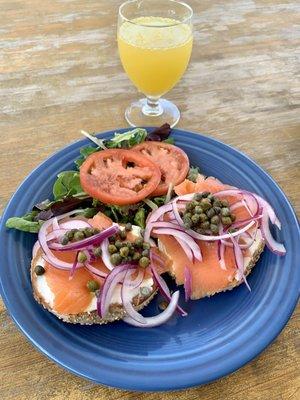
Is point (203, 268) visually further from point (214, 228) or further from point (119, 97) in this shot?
point (119, 97)

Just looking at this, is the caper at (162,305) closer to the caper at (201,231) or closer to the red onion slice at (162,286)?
the red onion slice at (162,286)

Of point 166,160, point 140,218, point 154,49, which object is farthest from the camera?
point 154,49

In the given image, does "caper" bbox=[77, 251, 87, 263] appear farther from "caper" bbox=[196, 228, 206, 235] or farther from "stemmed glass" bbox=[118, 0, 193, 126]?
"stemmed glass" bbox=[118, 0, 193, 126]

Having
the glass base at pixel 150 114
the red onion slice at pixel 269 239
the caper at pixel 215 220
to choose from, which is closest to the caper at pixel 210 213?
the caper at pixel 215 220

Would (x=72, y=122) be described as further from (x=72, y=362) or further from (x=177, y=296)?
(x=72, y=362)

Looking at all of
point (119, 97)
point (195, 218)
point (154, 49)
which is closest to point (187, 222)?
point (195, 218)

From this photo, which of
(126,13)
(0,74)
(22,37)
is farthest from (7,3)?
(126,13)

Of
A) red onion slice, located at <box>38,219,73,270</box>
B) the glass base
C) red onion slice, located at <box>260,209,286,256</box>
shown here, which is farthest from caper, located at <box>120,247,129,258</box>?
the glass base
